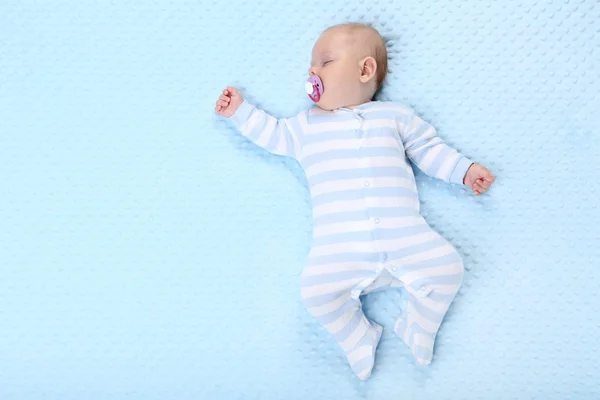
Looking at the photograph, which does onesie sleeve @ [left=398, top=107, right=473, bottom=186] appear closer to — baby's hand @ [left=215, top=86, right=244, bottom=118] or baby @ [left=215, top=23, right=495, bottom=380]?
baby @ [left=215, top=23, right=495, bottom=380]

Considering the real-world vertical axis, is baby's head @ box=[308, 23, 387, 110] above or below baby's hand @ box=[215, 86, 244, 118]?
above

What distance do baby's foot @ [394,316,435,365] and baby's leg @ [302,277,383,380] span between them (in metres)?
0.05

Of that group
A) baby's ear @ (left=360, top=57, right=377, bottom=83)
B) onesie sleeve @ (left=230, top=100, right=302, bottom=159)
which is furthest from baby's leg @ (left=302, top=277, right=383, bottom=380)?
baby's ear @ (left=360, top=57, right=377, bottom=83)

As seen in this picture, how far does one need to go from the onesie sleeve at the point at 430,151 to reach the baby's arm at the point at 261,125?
0.20 metres

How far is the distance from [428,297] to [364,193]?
0.22 m

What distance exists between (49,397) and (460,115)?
96 cm

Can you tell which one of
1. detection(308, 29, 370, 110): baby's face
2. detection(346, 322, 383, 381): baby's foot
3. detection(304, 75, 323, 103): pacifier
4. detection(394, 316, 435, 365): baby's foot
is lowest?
detection(346, 322, 383, 381): baby's foot

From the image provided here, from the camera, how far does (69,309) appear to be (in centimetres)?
127

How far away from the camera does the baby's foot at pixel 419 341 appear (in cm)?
119

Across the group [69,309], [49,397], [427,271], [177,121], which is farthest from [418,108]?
[49,397]

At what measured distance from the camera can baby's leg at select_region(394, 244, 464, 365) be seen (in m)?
1.16

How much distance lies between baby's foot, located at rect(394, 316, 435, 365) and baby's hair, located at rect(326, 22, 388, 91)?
459mm

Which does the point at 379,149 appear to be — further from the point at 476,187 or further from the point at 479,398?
the point at 479,398

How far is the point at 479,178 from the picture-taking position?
3.90ft
